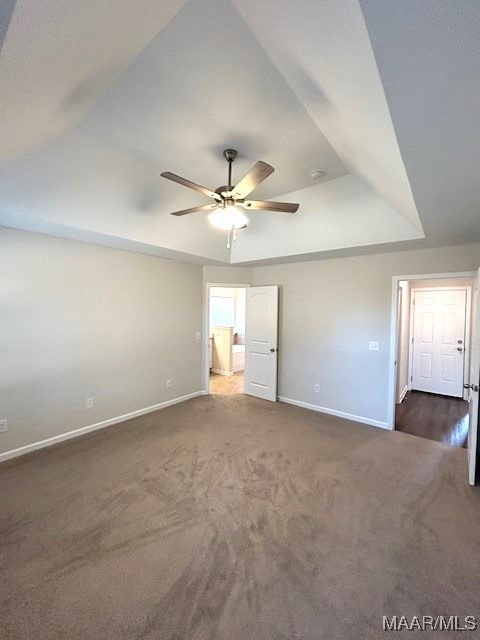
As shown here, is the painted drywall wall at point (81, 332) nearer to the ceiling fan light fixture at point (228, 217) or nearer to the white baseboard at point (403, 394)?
the ceiling fan light fixture at point (228, 217)

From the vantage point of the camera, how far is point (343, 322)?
421 centimetres

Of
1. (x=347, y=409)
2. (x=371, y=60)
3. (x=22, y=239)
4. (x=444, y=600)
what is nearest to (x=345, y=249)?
(x=347, y=409)

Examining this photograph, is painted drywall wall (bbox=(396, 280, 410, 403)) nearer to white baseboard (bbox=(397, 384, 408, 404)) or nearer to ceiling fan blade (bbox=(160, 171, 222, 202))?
white baseboard (bbox=(397, 384, 408, 404))

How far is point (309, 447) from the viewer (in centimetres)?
324

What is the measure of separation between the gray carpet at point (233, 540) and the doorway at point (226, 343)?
8.39 feet

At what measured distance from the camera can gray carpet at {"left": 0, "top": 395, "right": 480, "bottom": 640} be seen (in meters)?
1.45

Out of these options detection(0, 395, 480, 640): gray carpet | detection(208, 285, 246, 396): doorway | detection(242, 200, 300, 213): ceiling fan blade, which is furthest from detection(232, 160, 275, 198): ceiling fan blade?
detection(208, 285, 246, 396): doorway

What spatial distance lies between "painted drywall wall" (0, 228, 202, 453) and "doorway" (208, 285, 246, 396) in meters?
1.05

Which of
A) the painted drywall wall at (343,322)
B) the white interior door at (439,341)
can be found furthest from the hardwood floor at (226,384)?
the white interior door at (439,341)

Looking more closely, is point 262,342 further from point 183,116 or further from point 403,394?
point 183,116

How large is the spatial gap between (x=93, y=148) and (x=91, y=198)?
50cm

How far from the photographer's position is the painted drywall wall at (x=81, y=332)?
2.96m

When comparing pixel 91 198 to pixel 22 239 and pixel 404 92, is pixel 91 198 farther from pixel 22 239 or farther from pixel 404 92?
pixel 404 92

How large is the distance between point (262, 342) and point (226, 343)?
71.4 inches
